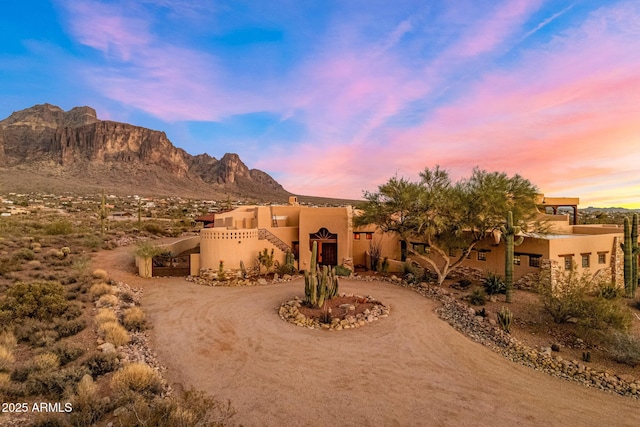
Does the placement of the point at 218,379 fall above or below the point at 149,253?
below

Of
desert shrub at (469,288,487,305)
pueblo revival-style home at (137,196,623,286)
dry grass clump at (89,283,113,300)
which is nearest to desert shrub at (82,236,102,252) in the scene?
pueblo revival-style home at (137,196,623,286)

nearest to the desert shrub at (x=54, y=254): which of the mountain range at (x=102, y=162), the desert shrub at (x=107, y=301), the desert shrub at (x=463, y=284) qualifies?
the desert shrub at (x=107, y=301)

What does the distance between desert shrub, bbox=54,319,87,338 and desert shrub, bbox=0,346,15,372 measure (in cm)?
168

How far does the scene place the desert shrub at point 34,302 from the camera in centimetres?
1094

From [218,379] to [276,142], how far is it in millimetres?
31077

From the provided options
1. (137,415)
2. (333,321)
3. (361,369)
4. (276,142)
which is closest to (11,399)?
(137,415)

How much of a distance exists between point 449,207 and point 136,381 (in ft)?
53.4

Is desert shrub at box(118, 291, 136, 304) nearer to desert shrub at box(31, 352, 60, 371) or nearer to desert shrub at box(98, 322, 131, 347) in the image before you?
desert shrub at box(98, 322, 131, 347)

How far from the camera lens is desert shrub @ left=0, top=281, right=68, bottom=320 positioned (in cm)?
1094

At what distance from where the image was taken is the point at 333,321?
41.1 ft

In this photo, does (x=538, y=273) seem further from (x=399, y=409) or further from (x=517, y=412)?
(x=399, y=409)

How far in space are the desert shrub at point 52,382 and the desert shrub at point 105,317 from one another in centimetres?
377

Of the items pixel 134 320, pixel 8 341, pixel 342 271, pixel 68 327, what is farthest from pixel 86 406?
pixel 342 271

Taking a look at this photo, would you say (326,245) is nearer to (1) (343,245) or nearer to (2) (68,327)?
(1) (343,245)
